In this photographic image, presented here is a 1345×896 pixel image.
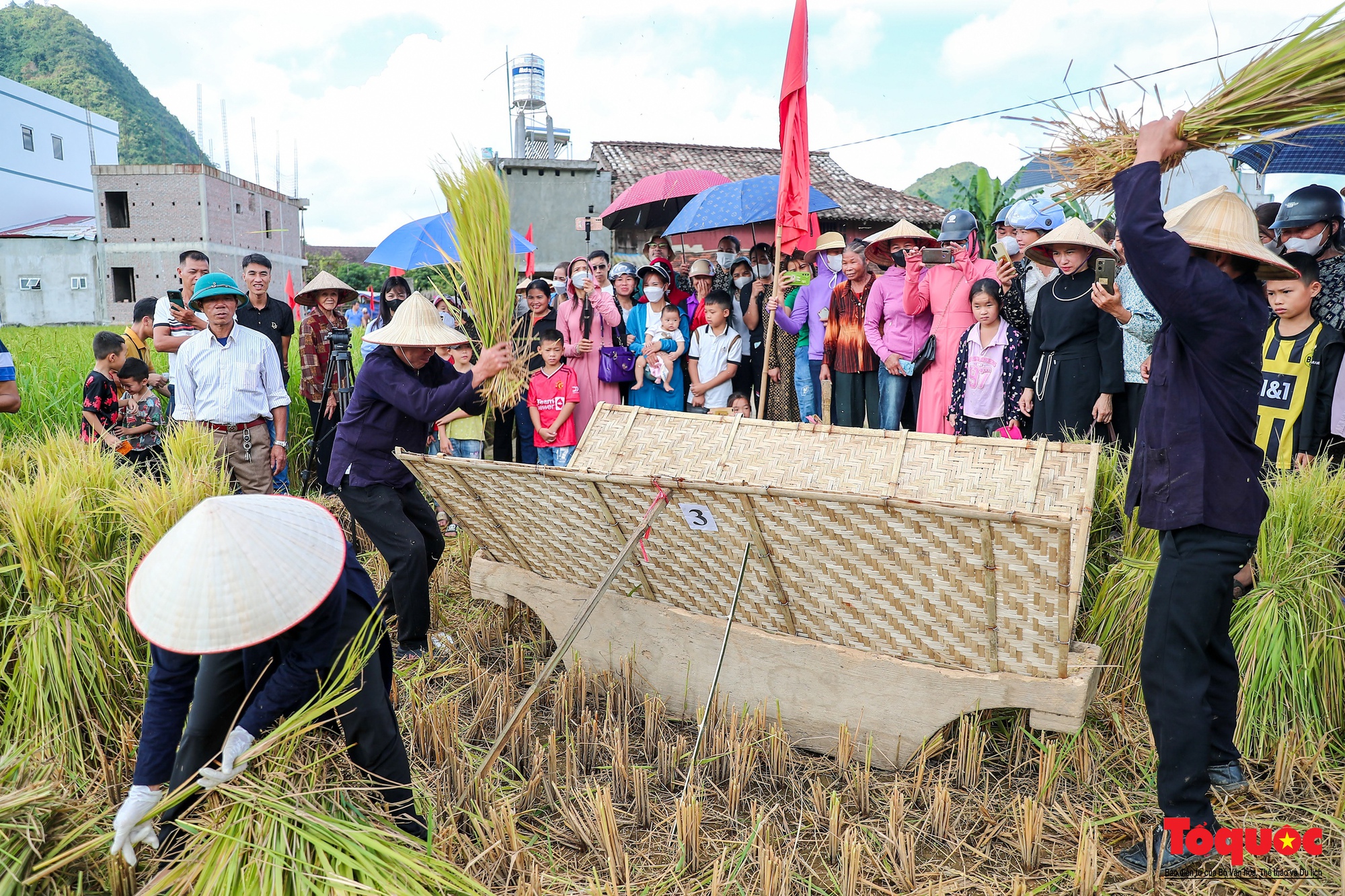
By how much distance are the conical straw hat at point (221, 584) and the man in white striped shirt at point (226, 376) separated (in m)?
3.48

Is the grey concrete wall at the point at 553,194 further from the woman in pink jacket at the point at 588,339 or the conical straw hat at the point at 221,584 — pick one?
the conical straw hat at the point at 221,584

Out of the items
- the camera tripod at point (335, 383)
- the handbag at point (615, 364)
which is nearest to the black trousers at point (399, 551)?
the camera tripod at point (335, 383)

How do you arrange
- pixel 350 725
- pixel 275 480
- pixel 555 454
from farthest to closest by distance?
1. pixel 555 454
2. pixel 275 480
3. pixel 350 725

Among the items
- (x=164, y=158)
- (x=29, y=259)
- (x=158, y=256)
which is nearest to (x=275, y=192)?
(x=158, y=256)

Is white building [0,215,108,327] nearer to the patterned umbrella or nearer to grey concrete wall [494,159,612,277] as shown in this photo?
grey concrete wall [494,159,612,277]

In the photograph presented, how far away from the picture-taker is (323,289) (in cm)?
685

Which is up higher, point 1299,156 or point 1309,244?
point 1299,156

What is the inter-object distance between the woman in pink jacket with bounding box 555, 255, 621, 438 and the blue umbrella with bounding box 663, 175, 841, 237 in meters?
1.55

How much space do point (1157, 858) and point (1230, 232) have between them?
191cm

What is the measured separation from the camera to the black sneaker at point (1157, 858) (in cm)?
257

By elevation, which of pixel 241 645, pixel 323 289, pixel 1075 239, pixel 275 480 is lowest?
pixel 275 480

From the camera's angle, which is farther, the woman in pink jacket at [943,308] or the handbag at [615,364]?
the handbag at [615,364]

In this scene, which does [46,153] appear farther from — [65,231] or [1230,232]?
[1230,232]

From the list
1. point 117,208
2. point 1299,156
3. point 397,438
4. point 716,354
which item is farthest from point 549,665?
point 117,208
